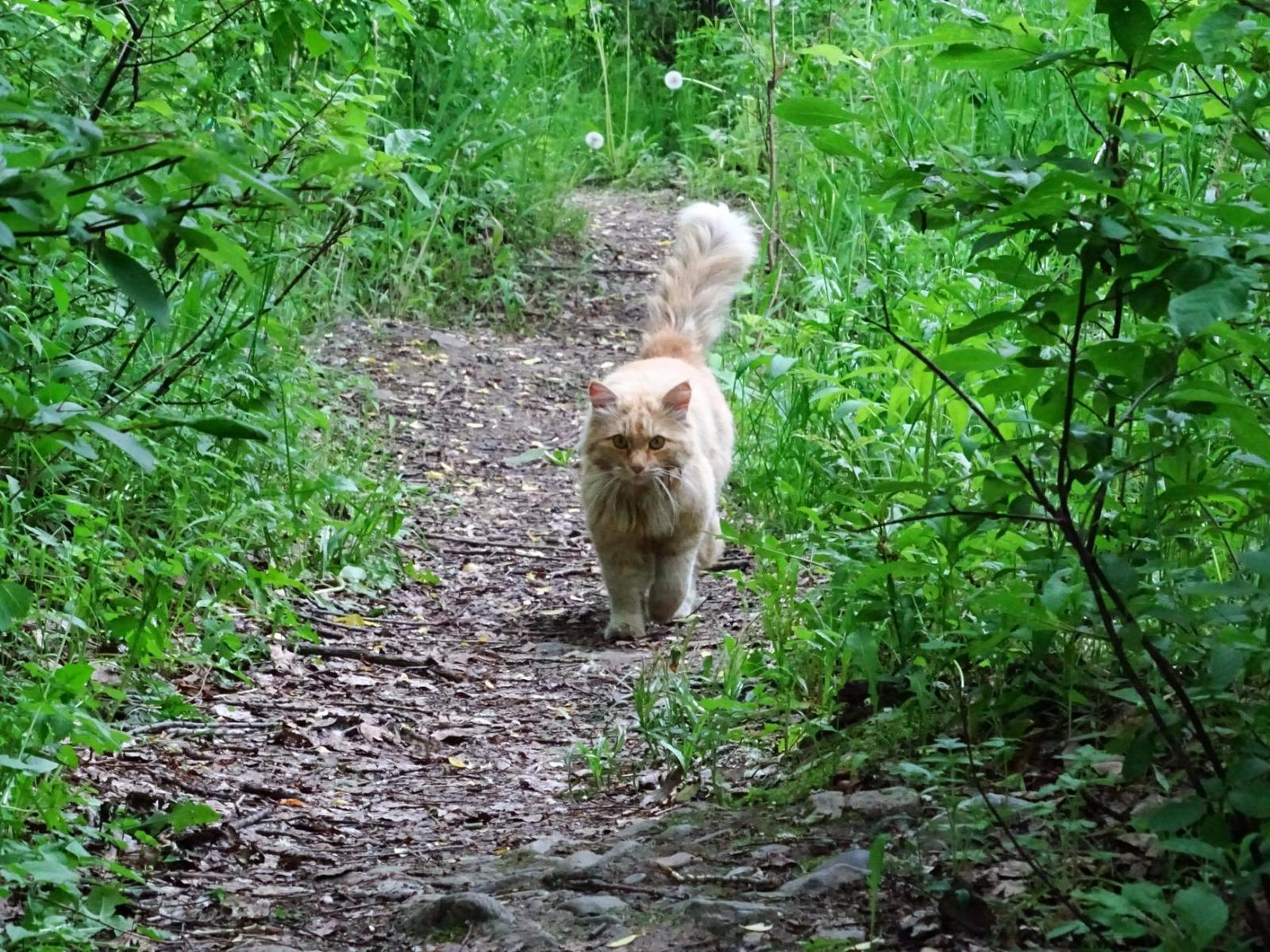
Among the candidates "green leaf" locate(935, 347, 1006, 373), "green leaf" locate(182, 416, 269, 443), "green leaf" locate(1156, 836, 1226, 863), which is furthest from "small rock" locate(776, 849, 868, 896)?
"green leaf" locate(182, 416, 269, 443)

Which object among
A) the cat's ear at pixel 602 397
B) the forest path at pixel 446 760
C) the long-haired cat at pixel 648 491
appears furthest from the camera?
the cat's ear at pixel 602 397

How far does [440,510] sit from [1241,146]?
459 cm

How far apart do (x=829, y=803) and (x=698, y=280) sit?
389 centimetres

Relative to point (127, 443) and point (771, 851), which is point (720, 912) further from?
point (127, 443)

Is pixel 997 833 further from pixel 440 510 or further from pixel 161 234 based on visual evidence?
pixel 440 510

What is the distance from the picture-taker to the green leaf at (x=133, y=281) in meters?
1.51

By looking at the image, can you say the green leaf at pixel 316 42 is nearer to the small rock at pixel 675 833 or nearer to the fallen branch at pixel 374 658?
the fallen branch at pixel 374 658

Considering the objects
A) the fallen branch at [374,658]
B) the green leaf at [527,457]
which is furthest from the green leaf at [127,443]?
the green leaf at [527,457]

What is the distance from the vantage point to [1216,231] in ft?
6.27

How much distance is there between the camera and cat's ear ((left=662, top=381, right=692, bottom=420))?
5.23 m

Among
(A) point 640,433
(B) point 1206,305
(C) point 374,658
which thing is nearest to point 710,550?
(A) point 640,433

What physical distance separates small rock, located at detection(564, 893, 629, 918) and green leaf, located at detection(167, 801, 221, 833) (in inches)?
34.5

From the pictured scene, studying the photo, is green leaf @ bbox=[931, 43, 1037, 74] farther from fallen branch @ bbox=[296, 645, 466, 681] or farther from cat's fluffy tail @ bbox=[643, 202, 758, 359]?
cat's fluffy tail @ bbox=[643, 202, 758, 359]

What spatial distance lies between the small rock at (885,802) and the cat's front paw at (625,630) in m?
2.26
